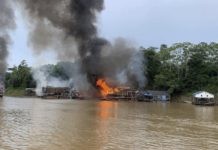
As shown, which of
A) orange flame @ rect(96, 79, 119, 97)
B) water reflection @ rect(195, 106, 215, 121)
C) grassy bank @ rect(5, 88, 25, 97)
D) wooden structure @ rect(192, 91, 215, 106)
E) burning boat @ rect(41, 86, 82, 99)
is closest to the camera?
water reflection @ rect(195, 106, 215, 121)

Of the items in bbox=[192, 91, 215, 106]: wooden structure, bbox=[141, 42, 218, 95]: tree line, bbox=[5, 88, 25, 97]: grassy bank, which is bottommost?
bbox=[192, 91, 215, 106]: wooden structure

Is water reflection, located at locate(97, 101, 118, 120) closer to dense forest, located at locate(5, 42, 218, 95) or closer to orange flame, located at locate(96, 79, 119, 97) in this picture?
orange flame, located at locate(96, 79, 119, 97)

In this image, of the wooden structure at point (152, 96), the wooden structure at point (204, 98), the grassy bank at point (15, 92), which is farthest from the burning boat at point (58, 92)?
the wooden structure at point (204, 98)

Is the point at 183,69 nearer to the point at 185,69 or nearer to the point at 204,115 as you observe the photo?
the point at 185,69

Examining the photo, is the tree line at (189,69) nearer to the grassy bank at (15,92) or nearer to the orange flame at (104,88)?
the orange flame at (104,88)

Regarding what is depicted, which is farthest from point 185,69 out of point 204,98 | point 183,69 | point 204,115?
point 204,115

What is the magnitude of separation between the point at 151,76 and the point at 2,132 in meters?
71.9

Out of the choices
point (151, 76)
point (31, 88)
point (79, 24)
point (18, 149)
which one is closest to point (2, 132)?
point (18, 149)

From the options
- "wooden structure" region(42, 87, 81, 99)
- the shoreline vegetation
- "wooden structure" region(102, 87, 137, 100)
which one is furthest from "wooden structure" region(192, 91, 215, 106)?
"wooden structure" region(42, 87, 81, 99)

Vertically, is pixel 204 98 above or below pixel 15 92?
below

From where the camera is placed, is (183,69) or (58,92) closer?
(183,69)

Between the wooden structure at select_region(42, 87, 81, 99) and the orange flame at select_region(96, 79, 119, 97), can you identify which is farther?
the wooden structure at select_region(42, 87, 81, 99)

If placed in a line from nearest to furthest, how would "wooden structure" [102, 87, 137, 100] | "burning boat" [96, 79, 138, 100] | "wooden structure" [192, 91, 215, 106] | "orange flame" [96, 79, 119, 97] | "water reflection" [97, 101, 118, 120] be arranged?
1. "water reflection" [97, 101, 118, 120]
2. "wooden structure" [192, 91, 215, 106]
3. "orange flame" [96, 79, 119, 97]
4. "burning boat" [96, 79, 138, 100]
5. "wooden structure" [102, 87, 137, 100]

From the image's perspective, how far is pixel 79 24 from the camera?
7050 cm
